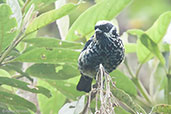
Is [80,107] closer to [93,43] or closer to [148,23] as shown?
[93,43]

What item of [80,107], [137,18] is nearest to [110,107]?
[80,107]

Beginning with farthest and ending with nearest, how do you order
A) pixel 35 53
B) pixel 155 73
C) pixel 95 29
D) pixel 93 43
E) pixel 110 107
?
1. pixel 155 73
2. pixel 93 43
3. pixel 95 29
4. pixel 35 53
5. pixel 110 107

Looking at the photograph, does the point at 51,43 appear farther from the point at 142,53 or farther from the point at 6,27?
the point at 142,53

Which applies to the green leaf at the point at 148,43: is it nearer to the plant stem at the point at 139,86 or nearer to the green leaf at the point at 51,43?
the plant stem at the point at 139,86

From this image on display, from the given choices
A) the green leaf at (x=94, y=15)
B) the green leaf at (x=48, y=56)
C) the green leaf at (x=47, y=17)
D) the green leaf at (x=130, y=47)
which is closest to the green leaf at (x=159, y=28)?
the green leaf at (x=130, y=47)

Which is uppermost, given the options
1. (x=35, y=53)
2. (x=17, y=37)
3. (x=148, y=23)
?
(x=17, y=37)

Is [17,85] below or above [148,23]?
above

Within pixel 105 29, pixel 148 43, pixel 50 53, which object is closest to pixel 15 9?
pixel 50 53

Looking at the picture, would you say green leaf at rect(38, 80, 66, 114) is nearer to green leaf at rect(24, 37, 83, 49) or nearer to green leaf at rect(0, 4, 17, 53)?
green leaf at rect(24, 37, 83, 49)
